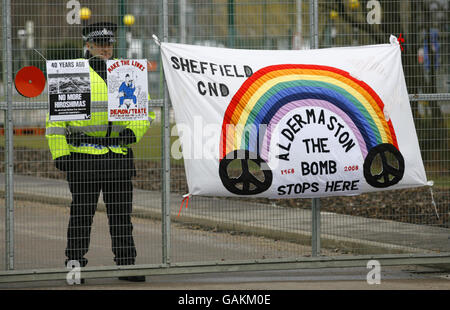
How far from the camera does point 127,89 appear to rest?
311 inches

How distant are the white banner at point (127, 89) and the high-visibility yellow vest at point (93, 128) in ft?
0.33

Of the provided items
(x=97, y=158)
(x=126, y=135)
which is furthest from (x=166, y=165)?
(x=97, y=158)

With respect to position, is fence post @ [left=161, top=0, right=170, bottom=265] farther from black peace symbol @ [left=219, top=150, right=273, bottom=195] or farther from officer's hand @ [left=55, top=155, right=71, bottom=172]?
officer's hand @ [left=55, top=155, right=71, bottom=172]

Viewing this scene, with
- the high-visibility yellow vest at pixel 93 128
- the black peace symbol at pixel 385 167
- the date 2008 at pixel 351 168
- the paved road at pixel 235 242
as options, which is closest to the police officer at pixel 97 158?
the high-visibility yellow vest at pixel 93 128

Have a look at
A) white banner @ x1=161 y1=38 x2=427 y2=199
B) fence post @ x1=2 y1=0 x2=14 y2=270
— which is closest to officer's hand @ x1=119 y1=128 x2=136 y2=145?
white banner @ x1=161 y1=38 x2=427 y2=199

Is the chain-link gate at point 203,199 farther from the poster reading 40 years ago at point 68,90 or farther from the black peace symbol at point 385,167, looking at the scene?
the black peace symbol at point 385,167

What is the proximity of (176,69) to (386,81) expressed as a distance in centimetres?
214

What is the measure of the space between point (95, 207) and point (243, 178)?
143 centimetres

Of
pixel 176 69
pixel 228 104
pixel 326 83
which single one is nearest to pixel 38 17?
pixel 176 69

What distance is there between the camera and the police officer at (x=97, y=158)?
791 cm

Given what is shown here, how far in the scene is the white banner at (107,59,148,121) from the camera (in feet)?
25.8

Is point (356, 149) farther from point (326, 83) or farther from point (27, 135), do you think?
point (27, 135)

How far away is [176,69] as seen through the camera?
8008 mm

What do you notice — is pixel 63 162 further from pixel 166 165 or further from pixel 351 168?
pixel 351 168
